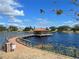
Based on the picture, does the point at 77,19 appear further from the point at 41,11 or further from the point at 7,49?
the point at 7,49

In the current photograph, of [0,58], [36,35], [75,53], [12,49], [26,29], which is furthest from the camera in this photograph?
[26,29]

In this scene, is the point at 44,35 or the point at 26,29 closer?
the point at 44,35

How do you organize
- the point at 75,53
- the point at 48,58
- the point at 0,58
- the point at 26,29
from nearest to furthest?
the point at 0,58 → the point at 48,58 → the point at 75,53 → the point at 26,29

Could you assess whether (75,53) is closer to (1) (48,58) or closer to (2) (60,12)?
(1) (48,58)

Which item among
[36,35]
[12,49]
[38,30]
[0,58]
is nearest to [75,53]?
[12,49]

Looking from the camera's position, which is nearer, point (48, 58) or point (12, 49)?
point (48, 58)

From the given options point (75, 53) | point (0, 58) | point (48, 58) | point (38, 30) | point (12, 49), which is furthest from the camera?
point (38, 30)

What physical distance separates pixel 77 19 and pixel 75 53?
1260 cm

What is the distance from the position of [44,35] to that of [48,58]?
93.4m

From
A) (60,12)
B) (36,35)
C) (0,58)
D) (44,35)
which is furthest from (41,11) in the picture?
(44,35)

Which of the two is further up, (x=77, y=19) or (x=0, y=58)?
(x=77, y=19)

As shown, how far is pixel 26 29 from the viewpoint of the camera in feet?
600

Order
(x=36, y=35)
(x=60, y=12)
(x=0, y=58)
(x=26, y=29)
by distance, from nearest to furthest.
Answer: (x=60, y=12) → (x=0, y=58) → (x=36, y=35) → (x=26, y=29)

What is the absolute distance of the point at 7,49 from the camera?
73.2 ft
